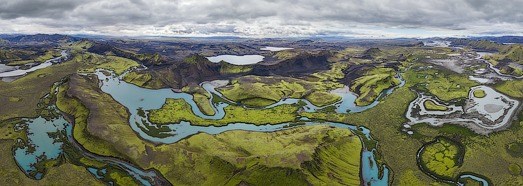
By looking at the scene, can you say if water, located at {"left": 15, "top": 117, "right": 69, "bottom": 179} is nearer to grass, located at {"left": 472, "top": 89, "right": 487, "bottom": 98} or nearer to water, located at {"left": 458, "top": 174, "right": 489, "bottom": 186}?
water, located at {"left": 458, "top": 174, "right": 489, "bottom": 186}

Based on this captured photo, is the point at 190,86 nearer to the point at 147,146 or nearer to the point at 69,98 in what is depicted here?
the point at 69,98

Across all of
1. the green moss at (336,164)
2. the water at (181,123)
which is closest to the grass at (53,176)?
the water at (181,123)

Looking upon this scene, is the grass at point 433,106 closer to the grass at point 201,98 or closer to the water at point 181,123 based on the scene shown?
the water at point 181,123

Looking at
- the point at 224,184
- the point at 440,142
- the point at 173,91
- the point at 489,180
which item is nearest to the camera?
the point at 224,184

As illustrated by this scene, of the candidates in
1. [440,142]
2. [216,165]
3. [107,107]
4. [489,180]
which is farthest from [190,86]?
[489,180]

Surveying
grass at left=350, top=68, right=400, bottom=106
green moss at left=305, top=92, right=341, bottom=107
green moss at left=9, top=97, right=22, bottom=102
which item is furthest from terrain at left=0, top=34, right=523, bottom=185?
grass at left=350, top=68, right=400, bottom=106

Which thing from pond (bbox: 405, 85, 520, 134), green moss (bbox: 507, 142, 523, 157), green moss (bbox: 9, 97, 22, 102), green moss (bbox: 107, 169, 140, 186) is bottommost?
green moss (bbox: 107, 169, 140, 186)

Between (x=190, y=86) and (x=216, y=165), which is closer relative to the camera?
(x=216, y=165)
